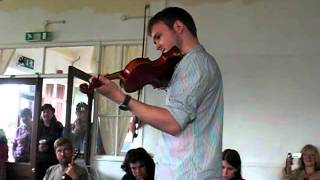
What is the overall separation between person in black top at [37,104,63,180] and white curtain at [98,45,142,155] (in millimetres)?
539

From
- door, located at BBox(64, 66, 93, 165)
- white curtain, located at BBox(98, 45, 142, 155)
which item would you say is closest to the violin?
door, located at BBox(64, 66, 93, 165)

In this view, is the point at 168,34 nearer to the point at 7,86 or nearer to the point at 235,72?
the point at 235,72

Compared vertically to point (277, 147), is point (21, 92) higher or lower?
higher

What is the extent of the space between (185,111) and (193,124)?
0.05 m

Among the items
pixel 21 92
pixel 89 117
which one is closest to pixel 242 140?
pixel 89 117

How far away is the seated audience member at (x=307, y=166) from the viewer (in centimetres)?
459

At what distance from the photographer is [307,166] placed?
464 cm

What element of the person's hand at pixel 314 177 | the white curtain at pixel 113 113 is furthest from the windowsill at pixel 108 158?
the person's hand at pixel 314 177

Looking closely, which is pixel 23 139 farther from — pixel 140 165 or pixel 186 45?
pixel 186 45

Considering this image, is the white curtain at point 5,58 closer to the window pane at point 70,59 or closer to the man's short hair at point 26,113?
the window pane at point 70,59

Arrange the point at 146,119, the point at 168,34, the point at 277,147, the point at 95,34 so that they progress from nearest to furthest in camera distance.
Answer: the point at 146,119 < the point at 168,34 < the point at 277,147 < the point at 95,34

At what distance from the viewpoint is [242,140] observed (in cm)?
523

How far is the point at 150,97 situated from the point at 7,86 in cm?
192

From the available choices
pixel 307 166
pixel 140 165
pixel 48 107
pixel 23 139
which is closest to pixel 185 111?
pixel 140 165
